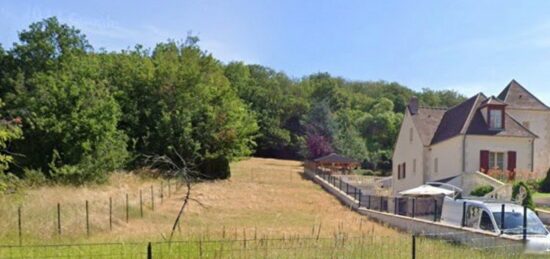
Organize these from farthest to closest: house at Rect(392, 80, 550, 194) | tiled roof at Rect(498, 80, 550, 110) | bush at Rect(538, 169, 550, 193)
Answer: tiled roof at Rect(498, 80, 550, 110) < house at Rect(392, 80, 550, 194) < bush at Rect(538, 169, 550, 193)

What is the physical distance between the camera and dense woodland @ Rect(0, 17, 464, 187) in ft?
98.6

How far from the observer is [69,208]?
18031 mm

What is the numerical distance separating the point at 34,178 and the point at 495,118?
26821 mm

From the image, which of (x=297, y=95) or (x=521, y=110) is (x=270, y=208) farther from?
(x=297, y=95)

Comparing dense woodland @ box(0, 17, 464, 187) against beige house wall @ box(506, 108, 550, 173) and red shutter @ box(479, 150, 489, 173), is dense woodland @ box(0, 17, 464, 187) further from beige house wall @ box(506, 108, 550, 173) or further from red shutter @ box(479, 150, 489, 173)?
beige house wall @ box(506, 108, 550, 173)

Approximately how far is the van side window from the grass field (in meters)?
2.53

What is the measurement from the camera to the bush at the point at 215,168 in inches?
1438

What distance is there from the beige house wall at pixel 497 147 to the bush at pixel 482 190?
13.5 ft

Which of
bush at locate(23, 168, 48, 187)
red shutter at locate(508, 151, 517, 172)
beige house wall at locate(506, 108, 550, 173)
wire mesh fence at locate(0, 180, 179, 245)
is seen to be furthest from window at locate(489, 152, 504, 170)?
bush at locate(23, 168, 48, 187)

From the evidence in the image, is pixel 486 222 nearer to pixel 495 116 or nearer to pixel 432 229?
pixel 432 229

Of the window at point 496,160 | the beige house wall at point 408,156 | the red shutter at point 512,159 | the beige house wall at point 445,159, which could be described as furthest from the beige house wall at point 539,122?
the beige house wall at point 408,156

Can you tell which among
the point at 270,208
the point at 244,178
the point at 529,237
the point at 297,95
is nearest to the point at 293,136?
the point at 297,95

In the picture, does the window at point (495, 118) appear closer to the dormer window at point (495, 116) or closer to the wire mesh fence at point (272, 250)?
the dormer window at point (495, 116)

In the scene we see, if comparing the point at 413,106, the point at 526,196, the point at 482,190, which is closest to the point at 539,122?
the point at 413,106
